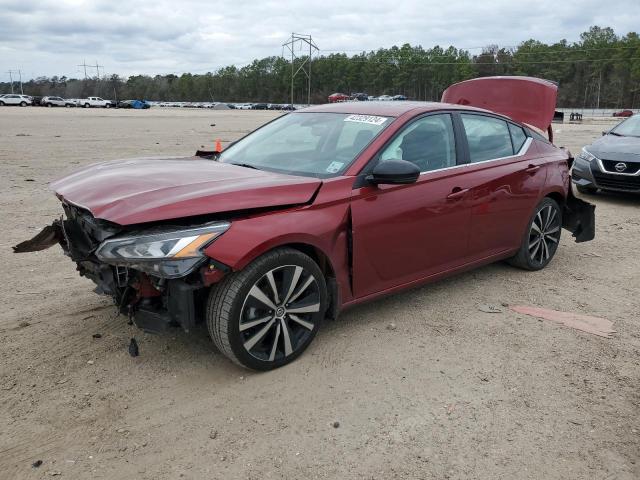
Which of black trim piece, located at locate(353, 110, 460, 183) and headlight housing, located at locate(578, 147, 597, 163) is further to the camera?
headlight housing, located at locate(578, 147, 597, 163)

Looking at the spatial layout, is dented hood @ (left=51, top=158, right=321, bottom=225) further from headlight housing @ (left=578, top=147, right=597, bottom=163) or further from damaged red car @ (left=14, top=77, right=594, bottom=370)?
headlight housing @ (left=578, top=147, right=597, bottom=163)

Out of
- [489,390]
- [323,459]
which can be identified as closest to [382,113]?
[489,390]

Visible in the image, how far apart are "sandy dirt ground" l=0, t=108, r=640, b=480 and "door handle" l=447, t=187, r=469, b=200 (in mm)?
915

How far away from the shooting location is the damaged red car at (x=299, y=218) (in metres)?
3.12

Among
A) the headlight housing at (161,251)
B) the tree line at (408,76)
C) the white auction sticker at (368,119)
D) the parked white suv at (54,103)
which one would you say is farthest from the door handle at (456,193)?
the tree line at (408,76)

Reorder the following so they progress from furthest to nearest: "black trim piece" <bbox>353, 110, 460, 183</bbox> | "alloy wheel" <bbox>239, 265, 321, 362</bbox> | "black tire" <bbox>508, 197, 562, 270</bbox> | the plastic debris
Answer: "black tire" <bbox>508, 197, 562, 270</bbox> → the plastic debris → "black trim piece" <bbox>353, 110, 460, 183</bbox> → "alloy wheel" <bbox>239, 265, 321, 362</bbox>

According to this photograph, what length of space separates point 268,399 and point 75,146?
15441 mm

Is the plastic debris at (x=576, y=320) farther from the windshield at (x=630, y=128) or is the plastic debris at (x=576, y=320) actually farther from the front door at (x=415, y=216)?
the windshield at (x=630, y=128)

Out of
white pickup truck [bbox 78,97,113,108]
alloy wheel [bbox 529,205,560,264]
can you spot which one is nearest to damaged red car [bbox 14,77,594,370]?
alloy wheel [bbox 529,205,560,264]

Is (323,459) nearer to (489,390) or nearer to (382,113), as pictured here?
(489,390)

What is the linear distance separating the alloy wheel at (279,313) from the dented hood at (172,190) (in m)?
0.46

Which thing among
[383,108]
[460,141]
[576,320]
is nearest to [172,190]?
[383,108]

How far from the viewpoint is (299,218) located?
346 centimetres

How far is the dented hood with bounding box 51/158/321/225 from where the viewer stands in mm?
3076
